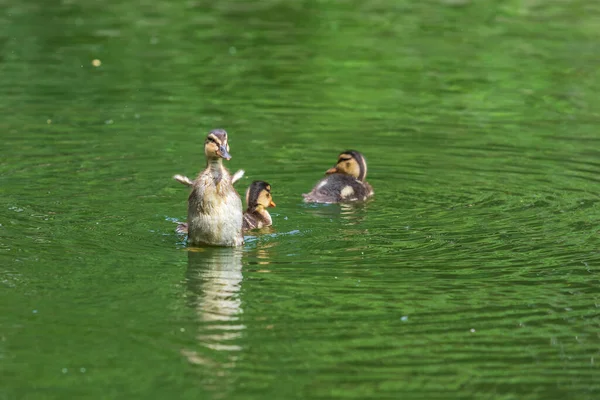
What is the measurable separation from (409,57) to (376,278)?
1101cm

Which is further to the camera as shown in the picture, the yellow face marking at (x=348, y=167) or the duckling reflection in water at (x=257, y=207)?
the yellow face marking at (x=348, y=167)

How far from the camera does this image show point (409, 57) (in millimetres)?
18797

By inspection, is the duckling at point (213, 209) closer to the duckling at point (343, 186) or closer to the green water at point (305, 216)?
the green water at point (305, 216)

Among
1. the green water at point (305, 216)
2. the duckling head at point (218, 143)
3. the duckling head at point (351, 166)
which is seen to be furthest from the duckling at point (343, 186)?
the duckling head at point (218, 143)

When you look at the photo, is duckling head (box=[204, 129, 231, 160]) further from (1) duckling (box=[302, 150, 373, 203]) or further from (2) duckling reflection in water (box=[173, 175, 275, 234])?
(1) duckling (box=[302, 150, 373, 203])

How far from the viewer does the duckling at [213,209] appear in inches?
359

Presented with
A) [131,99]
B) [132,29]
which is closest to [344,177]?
[131,99]

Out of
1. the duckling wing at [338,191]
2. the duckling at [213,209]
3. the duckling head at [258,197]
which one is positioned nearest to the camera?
the duckling at [213,209]

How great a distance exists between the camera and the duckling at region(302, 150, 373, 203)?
11.1 meters

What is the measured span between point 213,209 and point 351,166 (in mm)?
2602

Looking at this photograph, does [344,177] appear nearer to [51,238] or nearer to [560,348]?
[51,238]

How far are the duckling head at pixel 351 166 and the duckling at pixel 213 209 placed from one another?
234cm

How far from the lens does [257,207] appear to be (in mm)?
10094

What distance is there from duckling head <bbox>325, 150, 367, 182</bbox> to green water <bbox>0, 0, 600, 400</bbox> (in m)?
0.27
